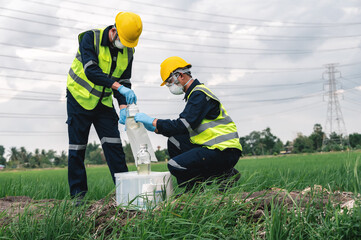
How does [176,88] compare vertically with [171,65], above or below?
below

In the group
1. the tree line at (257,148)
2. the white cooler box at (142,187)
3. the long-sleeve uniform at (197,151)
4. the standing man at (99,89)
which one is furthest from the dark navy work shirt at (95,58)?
the tree line at (257,148)

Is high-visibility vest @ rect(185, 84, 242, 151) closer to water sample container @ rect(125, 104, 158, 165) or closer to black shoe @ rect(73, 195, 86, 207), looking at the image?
water sample container @ rect(125, 104, 158, 165)

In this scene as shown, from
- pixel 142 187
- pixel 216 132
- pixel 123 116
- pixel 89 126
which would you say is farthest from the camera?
pixel 89 126

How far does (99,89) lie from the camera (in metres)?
4.61

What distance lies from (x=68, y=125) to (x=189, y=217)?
2596 millimetres

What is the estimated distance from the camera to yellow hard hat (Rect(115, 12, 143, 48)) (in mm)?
4352

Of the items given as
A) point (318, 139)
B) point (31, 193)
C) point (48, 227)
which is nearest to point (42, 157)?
point (318, 139)

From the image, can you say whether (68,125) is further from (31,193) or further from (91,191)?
(31,193)

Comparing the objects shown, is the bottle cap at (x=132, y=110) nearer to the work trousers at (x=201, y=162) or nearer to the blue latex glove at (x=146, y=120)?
the blue latex glove at (x=146, y=120)

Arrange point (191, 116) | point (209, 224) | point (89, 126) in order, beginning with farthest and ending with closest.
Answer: point (89, 126) < point (191, 116) < point (209, 224)

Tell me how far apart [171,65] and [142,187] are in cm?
132

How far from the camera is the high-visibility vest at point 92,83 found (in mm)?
4602

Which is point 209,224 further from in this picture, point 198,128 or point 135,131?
point 135,131

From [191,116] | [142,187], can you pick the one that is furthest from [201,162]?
[142,187]
